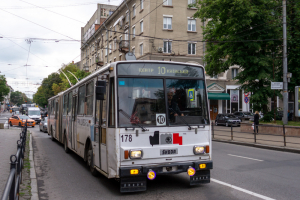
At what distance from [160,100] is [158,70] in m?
0.67

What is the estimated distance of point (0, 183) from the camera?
6914 mm

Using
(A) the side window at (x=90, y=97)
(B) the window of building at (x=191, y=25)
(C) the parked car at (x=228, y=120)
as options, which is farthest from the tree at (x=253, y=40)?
(A) the side window at (x=90, y=97)

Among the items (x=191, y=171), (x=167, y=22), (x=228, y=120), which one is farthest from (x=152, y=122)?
(x=167, y=22)

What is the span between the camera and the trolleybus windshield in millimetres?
6188

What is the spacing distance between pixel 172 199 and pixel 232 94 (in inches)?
1510

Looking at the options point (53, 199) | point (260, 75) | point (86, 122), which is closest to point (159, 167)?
point (53, 199)

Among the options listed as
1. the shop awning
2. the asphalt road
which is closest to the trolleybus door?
the asphalt road

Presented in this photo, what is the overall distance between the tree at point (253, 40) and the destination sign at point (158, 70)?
17.4 metres

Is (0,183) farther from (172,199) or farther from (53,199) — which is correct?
(172,199)

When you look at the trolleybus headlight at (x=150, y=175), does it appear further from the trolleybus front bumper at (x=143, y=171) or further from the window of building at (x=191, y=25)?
the window of building at (x=191, y=25)

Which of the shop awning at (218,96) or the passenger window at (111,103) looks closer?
the passenger window at (111,103)

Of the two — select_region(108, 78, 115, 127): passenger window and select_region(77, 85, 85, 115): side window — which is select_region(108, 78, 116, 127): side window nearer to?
select_region(108, 78, 115, 127): passenger window

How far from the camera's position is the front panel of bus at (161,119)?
608 cm

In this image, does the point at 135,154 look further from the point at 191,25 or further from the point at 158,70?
the point at 191,25
